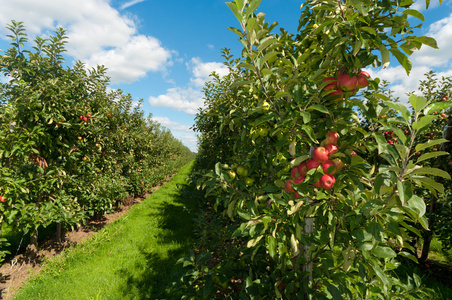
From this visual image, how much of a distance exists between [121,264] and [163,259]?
92 centimetres

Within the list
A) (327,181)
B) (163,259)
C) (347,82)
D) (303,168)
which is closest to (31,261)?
(163,259)

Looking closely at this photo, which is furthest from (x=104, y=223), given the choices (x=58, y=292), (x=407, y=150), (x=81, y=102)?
(x=407, y=150)

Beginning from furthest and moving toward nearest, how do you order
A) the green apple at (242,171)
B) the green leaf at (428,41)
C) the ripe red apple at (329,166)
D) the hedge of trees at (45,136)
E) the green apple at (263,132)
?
the hedge of trees at (45,136), the green apple at (242,171), the green apple at (263,132), the ripe red apple at (329,166), the green leaf at (428,41)

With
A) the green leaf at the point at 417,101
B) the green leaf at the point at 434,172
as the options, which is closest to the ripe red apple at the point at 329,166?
the green leaf at the point at 434,172

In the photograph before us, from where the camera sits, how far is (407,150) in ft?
3.25

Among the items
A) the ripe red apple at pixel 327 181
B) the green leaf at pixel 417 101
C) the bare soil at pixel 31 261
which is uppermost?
the green leaf at pixel 417 101

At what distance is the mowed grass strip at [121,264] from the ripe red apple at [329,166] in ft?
8.00

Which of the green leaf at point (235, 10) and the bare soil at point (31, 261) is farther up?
the green leaf at point (235, 10)

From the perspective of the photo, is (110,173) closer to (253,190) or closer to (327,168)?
(253,190)

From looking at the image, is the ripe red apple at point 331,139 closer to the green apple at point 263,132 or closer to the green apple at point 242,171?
the green apple at point 263,132

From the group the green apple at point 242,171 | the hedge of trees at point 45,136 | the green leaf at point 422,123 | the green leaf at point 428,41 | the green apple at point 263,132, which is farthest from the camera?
the hedge of trees at point 45,136

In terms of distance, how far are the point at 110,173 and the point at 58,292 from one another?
12.8ft

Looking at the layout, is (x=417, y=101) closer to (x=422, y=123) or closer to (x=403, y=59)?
(x=422, y=123)

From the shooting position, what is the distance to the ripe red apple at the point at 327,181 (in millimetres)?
1344
